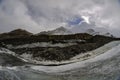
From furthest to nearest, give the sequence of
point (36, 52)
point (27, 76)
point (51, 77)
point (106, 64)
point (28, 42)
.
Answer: point (28, 42)
point (36, 52)
point (106, 64)
point (51, 77)
point (27, 76)

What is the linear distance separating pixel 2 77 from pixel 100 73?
501cm

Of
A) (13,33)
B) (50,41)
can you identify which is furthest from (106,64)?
(13,33)

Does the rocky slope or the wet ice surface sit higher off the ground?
the rocky slope

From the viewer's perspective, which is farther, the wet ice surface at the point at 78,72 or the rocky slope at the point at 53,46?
the rocky slope at the point at 53,46

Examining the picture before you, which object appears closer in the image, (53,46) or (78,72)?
(78,72)

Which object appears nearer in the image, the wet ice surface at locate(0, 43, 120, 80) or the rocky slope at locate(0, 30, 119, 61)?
the wet ice surface at locate(0, 43, 120, 80)

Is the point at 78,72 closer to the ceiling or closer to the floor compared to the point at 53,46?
closer to the floor

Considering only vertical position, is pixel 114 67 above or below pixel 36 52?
below

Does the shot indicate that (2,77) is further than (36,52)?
No

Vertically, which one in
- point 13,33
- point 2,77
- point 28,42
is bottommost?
point 2,77

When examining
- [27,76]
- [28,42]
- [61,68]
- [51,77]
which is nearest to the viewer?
[27,76]

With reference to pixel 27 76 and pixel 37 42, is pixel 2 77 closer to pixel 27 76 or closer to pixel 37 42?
pixel 27 76

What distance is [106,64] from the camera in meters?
16.3

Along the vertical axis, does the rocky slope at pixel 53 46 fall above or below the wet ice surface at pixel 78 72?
above
